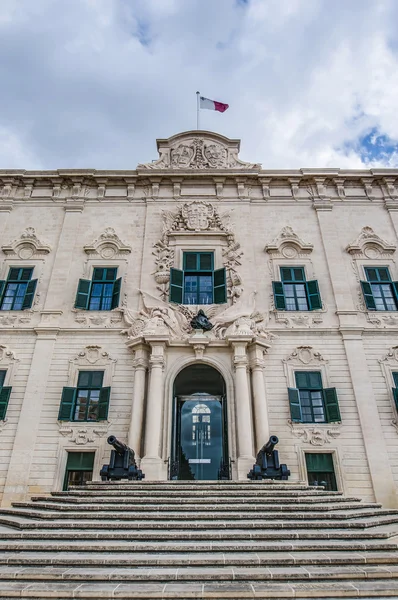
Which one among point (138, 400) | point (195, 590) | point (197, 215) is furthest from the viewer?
point (197, 215)

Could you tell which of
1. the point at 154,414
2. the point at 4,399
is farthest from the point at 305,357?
the point at 4,399

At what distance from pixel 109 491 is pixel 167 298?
304 inches

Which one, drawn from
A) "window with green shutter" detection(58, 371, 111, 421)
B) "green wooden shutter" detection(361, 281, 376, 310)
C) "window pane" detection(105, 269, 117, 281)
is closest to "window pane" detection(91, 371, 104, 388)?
"window with green shutter" detection(58, 371, 111, 421)

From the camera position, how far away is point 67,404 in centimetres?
1251

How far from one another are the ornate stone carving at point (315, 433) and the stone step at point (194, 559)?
7210 millimetres

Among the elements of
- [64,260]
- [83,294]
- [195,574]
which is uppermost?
[64,260]

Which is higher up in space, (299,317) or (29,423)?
(299,317)

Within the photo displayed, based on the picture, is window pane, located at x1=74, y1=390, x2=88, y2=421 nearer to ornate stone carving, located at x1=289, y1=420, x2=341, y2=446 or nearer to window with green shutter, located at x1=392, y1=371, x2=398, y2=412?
ornate stone carving, located at x1=289, y1=420, x2=341, y2=446

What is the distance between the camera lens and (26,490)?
11.5 m

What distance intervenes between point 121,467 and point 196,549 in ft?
17.9

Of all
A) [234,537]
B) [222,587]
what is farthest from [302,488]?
[222,587]

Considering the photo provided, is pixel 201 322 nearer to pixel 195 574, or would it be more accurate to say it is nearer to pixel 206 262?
pixel 206 262

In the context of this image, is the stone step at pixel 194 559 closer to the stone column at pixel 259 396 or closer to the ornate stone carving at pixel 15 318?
the stone column at pixel 259 396

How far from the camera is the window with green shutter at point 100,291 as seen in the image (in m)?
14.5
